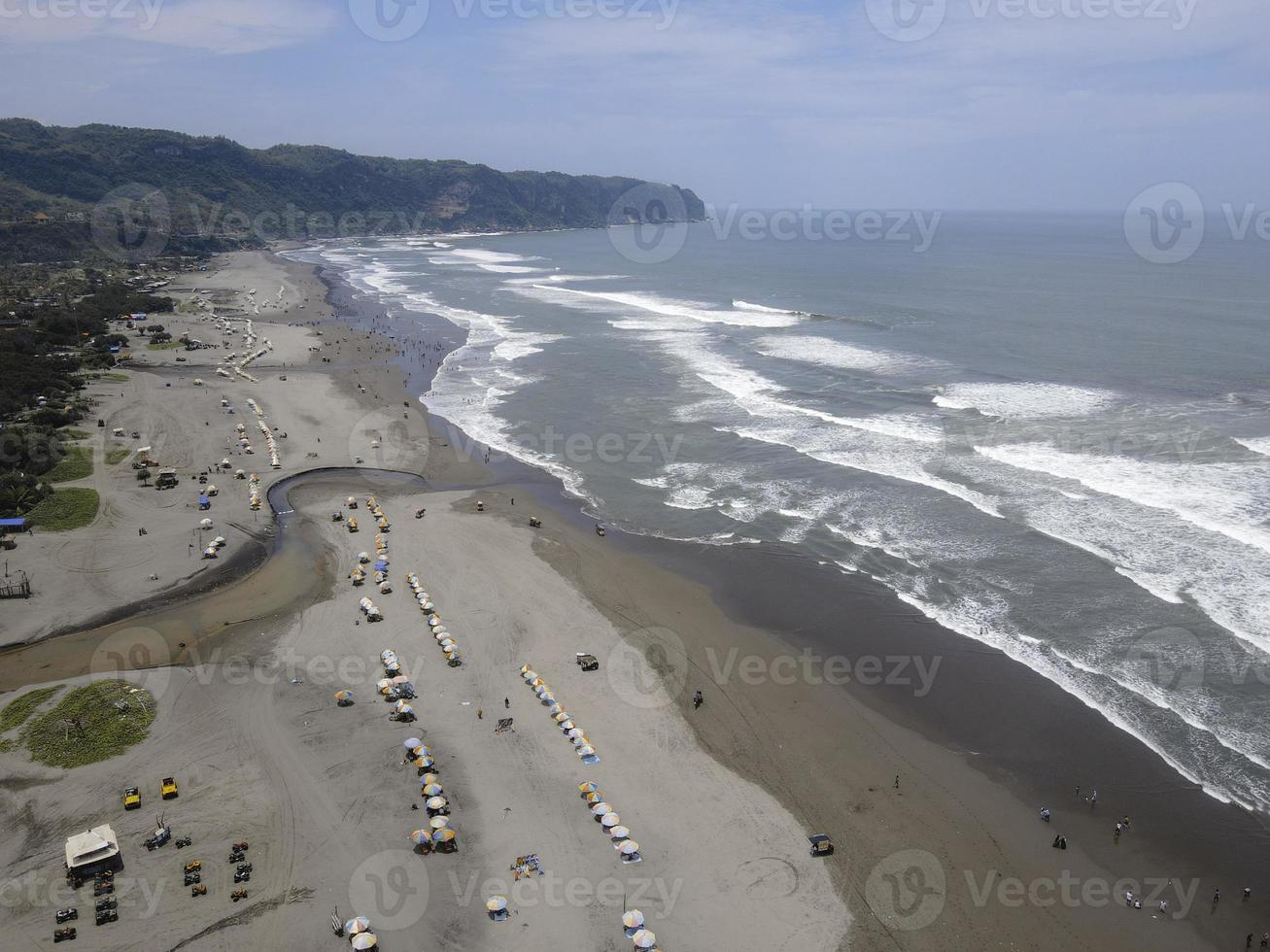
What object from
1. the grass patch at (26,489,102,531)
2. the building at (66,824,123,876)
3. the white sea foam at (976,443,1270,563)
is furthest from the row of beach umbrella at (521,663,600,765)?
the white sea foam at (976,443,1270,563)

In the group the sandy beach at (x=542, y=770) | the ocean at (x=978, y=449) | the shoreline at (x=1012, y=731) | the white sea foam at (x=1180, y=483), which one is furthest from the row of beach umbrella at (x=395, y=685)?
the white sea foam at (x=1180, y=483)

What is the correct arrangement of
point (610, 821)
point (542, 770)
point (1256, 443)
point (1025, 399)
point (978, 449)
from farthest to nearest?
point (1025, 399) < point (978, 449) < point (1256, 443) < point (542, 770) < point (610, 821)

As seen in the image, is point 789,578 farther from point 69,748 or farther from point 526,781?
point 69,748

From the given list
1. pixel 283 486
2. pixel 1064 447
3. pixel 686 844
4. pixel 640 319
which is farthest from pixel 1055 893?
pixel 640 319

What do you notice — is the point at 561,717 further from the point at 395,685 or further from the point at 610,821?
the point at 395,685

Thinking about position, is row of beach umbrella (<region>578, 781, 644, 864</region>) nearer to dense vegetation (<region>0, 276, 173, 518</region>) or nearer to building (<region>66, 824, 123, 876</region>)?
building (<region>66, 824, 123, 876</region>)

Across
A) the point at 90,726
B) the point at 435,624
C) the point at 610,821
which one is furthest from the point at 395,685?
the point at 610,821

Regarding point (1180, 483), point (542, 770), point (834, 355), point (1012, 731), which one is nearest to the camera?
point (542, 770)
